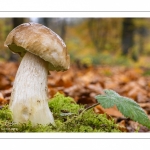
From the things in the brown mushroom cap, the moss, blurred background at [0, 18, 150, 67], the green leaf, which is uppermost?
blurred background at [0, 18, 150, 67]

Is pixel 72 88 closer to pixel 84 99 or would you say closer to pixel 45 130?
pixel 84 99

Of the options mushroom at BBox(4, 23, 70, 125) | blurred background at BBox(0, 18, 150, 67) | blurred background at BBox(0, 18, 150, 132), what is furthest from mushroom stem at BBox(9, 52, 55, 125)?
blurred background at BBox(0, 18, 150, 67)

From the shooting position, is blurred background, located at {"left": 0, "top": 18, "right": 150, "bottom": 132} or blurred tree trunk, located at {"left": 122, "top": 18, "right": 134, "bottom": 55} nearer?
blurred background, located at {"left": 0, "top": 18, "right": 150, "bottom": 132}

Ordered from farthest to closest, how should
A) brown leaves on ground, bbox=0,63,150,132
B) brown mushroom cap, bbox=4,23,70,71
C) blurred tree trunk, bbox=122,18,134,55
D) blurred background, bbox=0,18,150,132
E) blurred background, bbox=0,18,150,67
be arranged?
blurred tree trunk, bbox=122,18,134,55
blurred background, bbox=0,18,150,67
blurred background, bbox=0,18,150,132
brown leaves on ground, bbox=0,63,150,132
brown mushroom cap, bbox=4,23,70,71

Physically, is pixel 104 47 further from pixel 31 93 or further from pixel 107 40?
pixel 31 93

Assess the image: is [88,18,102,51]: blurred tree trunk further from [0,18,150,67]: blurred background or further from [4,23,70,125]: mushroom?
[4,23,70,125]: mushroom

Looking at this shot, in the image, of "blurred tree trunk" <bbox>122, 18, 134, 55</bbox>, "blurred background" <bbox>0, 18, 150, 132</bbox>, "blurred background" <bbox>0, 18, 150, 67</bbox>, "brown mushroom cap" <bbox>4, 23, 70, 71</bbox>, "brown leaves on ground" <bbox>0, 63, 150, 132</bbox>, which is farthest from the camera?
Answer: "blurred tree trunk" <bbox>122, 18, 134, 55</bbox>

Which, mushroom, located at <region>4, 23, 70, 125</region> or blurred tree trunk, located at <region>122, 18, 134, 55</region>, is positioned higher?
blurred tree trunk, located at <region>122, 18, 134, 55</region>
